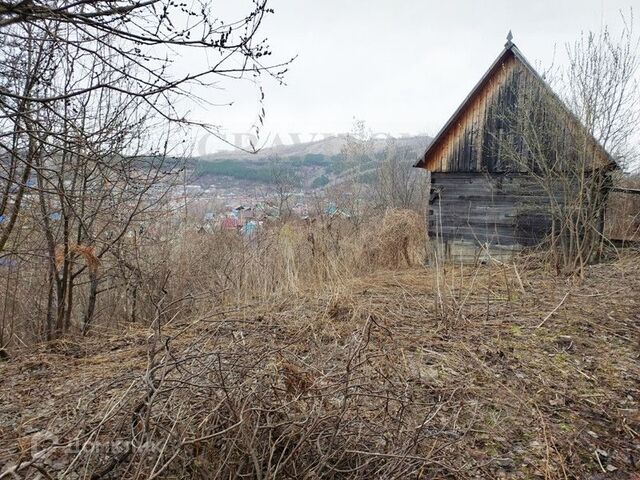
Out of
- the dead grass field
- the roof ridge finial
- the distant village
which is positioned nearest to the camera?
the dead grass field

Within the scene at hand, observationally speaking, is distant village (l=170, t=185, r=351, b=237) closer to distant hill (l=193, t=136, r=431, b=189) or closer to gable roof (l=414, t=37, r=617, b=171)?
distant hill (l=193, t=136, r=431, b=189)

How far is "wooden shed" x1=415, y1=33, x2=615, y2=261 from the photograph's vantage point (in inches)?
396

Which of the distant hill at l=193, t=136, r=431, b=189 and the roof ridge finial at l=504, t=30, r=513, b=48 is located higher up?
the roof ridge finial at l=504, t=30, r=513, b=48

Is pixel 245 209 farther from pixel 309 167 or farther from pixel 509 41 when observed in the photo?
pixel 309 167

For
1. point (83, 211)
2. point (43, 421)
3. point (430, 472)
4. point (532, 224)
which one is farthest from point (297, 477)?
point (532, 224)

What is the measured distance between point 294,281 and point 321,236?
280 cm

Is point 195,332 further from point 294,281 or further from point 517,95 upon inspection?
point 517,95

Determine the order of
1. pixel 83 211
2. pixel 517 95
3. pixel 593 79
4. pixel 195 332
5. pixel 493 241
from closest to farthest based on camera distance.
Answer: pixel 195 332 < pixel 83 211 < pixel 593 79 < pixel 517 95 < pixel 493 241

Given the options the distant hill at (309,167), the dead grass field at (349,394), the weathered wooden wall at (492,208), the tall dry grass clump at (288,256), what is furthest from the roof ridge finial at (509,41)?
the distant hill at (309,167)

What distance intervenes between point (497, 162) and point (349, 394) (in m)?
10.9

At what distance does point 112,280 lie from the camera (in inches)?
273

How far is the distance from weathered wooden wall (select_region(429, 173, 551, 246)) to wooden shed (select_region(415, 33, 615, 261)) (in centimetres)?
2

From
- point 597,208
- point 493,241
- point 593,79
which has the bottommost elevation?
point 493,241

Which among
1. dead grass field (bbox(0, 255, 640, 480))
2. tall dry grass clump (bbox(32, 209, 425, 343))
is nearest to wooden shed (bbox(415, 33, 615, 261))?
tall dry grass clump (bbox(32, 209, 425, 343))
